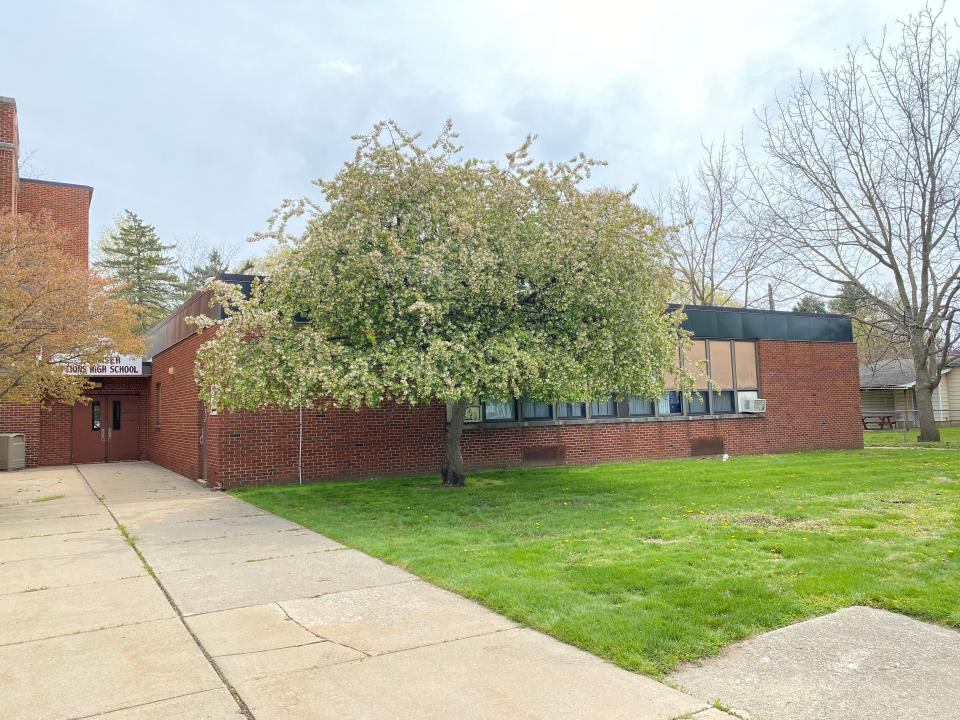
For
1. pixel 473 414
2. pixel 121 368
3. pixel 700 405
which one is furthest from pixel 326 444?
pixel 121 368

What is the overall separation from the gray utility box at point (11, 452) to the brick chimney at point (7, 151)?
6.03 meters

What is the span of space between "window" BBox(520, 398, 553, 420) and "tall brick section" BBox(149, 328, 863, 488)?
0.91 feet

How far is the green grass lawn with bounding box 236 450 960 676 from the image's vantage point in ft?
16.4

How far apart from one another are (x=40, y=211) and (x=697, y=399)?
1886 cm

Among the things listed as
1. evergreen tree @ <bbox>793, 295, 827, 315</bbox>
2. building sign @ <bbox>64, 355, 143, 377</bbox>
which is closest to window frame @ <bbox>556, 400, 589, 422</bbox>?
building sign @ <bbox>64, 355, 143, 377</bbox>

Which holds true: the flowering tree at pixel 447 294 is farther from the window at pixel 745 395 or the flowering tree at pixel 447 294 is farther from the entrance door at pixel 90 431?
the entrance door at pixel 90 431

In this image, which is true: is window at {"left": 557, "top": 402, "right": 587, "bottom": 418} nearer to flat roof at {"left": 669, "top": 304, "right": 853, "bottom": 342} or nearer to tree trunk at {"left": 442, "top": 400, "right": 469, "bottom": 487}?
flat roof at {"left": 669, "top": 304, "right": 853, "bottom": 342}

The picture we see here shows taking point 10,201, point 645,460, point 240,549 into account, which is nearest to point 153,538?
point 240,549

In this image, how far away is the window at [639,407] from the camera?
57.5 feet

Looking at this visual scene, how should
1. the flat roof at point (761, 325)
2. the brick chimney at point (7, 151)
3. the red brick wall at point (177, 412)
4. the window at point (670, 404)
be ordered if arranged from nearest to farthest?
the red brick wall at point (177, 412) → the window at point (670, 404) → the flat roof at point (761, 325) → the brick chimney at point (7, 151)

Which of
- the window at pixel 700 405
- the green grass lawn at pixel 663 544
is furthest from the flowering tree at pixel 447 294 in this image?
the window at pixel 700 405

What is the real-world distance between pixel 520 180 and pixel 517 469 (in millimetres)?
6651

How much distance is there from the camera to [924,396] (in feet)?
76.2

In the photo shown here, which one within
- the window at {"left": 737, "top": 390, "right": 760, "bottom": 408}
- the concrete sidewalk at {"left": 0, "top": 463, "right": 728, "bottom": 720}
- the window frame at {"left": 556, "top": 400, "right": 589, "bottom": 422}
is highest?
the window at {"left": 737, "top": 390, "right": 760, "bottom": 408}
